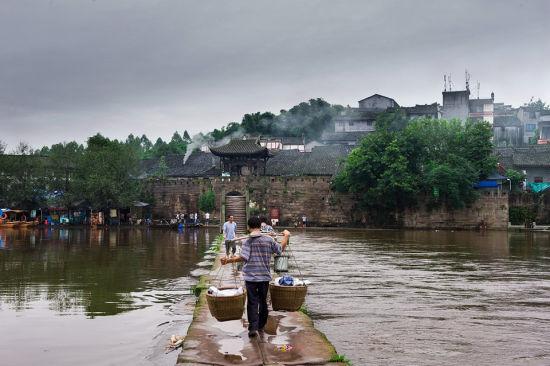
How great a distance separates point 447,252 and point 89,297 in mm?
14739

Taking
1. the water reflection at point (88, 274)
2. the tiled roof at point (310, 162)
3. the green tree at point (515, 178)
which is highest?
the tiled roof at point (310, 162)

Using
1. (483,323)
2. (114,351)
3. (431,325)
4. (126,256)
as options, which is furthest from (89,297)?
(126,256)

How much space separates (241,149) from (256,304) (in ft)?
140

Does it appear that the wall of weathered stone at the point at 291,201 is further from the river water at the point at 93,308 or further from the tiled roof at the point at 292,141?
the river water at the point at 93,308

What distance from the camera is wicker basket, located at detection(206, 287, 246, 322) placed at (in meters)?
6.57

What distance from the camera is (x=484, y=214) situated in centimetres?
4225

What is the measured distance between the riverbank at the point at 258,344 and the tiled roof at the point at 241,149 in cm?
4074

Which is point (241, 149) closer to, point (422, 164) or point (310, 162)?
point (310, 162)

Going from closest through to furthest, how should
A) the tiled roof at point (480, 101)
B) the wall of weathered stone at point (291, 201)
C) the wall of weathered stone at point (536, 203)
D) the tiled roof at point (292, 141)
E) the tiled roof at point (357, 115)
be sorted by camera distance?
1. the wall of weathered stone at point (536, 203)
2. the wall of weathered stone at point (291, 201)
3. the tiled roof at point (357, 115)
4. the tiled roof at point (480, 101)
5. the tiled roof at point (292, 141)

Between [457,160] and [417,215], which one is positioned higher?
[457,160]

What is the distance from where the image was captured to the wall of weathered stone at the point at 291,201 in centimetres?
4325

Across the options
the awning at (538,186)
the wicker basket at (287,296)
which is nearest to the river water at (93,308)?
the wicker basket at (287,296)

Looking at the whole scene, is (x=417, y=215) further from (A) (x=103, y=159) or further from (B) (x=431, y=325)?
(B) (x=431, y=325)

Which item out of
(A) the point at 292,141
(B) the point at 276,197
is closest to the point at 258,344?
(B) the point at 276,197
